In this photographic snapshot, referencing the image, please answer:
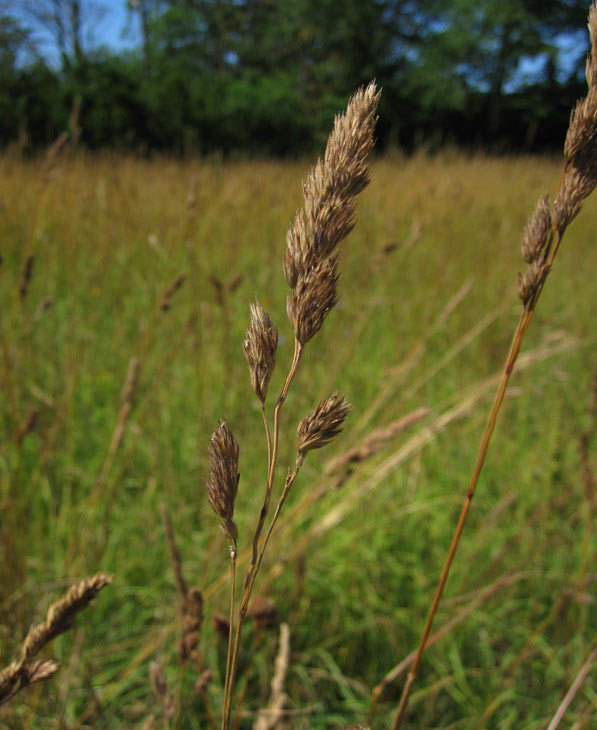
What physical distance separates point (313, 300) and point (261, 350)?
0.04m

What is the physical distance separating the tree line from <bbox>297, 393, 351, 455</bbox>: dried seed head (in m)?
8.09

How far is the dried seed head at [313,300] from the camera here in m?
0.26

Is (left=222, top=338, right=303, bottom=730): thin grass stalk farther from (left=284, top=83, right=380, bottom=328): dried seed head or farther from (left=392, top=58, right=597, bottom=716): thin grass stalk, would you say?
(left=392, top=58, right=597, bottom=716): thin grass stalk

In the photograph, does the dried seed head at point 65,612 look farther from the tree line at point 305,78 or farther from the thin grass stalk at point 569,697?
the tree line at point 305,78

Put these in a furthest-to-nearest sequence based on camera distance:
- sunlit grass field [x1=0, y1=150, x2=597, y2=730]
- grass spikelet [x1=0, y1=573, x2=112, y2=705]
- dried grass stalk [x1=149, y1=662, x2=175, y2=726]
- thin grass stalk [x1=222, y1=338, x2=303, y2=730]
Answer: sunlit grass field [x1=0, y1=150, x2=597, y2=730]
dried grass stalk [x1=149, y1=662, x2=175, y2=726]
grass spikelet [x1=0, y1=573, x2=112, y2=705]
thin grass stalk [x1=222, y1=338, x2=303, y2=730]

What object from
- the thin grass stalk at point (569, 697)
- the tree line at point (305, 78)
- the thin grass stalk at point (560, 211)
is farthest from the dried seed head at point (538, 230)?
the tree line at point (305, 78)

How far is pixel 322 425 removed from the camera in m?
0.27

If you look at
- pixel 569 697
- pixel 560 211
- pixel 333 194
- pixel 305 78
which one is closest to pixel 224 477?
pixel 333 194

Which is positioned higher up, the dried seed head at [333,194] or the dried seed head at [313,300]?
the dried seed head at [333,194]

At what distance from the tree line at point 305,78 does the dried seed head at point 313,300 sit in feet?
26.5

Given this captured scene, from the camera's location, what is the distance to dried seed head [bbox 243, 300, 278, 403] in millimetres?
264

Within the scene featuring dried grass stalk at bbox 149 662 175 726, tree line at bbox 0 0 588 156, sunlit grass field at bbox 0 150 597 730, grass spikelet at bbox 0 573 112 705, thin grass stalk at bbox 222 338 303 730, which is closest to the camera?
thin grass stalk at bbox 222 338 303 730

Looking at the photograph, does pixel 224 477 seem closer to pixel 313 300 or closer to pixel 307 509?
pixel 313 300

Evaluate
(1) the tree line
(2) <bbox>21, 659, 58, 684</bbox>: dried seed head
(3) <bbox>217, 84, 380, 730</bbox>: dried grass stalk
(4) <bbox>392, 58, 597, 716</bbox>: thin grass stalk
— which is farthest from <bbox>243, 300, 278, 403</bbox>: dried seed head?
(1) the tree line
